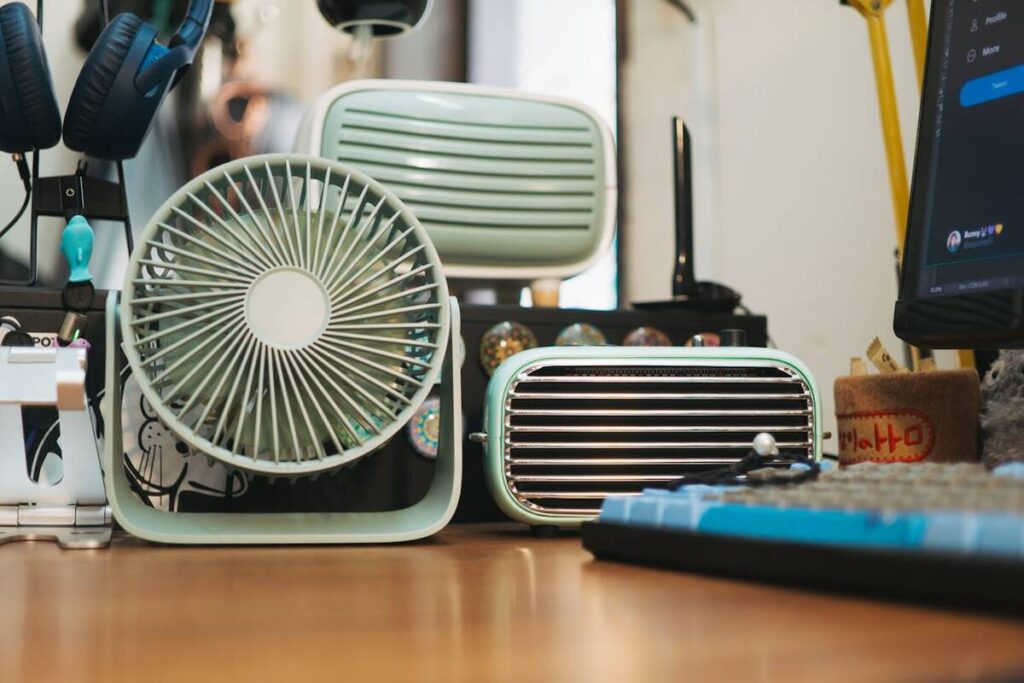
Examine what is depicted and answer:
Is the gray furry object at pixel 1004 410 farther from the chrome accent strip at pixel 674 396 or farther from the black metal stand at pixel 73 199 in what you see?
the black metal stand at pixel 73 199

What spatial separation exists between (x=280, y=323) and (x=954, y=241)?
461 mm

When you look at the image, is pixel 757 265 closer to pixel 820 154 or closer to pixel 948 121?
pixel 820 154

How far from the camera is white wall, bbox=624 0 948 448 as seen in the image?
123cm

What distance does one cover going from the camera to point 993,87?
73cm

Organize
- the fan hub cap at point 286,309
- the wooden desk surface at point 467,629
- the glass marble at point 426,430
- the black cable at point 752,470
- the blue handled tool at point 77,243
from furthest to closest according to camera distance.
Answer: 1. the glass marble at point 426,430
2. the blue handled tool at point 77,243
3. the fan hub cap at point 286,309
4. the black cable at point 752,470
5. the wooden desk surface at point 467,629

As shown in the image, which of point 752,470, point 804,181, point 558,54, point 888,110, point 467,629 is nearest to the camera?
point 467,629

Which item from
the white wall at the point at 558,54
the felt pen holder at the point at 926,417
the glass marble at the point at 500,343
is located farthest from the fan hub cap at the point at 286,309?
the white wall at the point at 558,54

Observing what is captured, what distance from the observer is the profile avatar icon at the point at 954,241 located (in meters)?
0.73

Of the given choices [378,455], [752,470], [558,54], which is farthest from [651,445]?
[558,54]

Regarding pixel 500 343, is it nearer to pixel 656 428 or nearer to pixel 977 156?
pixel 656 428

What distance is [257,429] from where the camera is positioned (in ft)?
2.18

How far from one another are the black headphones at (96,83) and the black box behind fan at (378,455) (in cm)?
14

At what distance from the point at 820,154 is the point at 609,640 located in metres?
1.09

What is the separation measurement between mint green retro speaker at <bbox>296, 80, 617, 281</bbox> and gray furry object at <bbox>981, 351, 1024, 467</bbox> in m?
0.40
